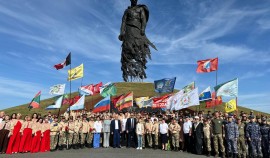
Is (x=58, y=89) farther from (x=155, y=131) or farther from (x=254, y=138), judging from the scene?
(x=254, y=138)

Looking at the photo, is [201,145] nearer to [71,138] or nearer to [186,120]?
[186,120]

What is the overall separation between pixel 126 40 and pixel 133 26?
66.1 inches

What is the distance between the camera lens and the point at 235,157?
13922mm

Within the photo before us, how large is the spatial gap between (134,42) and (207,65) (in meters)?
9.14

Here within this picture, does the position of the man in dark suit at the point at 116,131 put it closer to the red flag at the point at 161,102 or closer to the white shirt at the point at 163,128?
the white shirt at the point at 163,128

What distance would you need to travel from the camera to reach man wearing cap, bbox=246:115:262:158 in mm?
13852

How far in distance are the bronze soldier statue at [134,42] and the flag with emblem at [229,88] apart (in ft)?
39.3

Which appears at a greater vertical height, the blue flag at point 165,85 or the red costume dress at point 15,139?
the blue flag at point 165,85

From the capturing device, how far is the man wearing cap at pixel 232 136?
546 inches

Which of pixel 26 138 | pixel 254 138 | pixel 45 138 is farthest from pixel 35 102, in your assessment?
pixel 254 138

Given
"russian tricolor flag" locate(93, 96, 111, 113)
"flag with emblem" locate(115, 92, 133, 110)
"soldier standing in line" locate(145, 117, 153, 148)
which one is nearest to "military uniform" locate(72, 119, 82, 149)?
"russian tricolor flag" locate(93, 96, 111, 113)

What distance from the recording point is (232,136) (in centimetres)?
1389

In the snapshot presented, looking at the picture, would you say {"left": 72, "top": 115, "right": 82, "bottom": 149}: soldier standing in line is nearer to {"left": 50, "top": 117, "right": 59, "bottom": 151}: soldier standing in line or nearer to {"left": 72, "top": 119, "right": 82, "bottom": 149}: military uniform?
{"left": 72, "top": 119, "right": 82, "bottom": 149}: military uniform

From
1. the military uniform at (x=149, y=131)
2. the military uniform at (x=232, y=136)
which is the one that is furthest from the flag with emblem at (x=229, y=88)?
the military uniform at (x=149, y=131)
